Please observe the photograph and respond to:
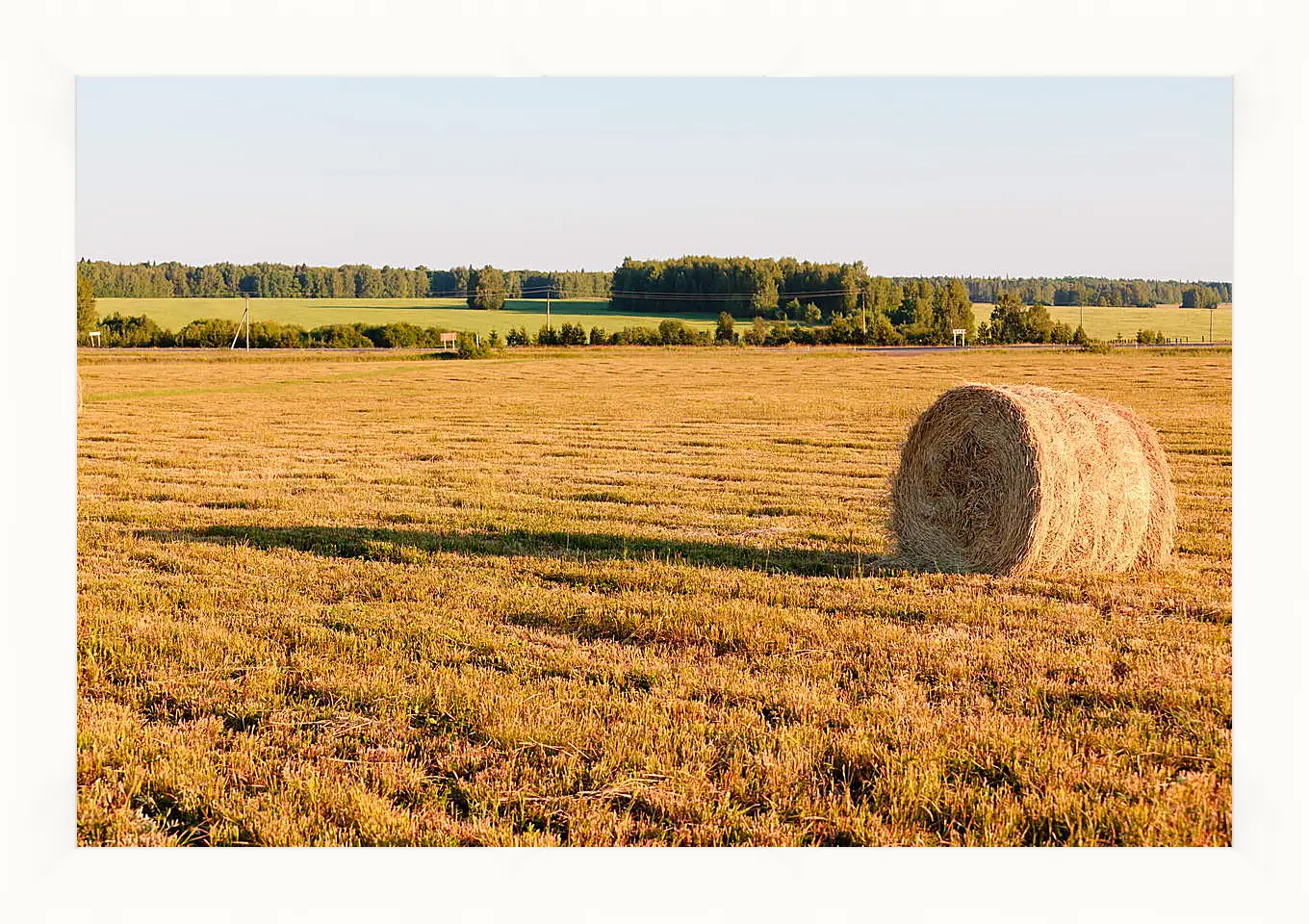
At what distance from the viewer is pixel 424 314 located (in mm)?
25531

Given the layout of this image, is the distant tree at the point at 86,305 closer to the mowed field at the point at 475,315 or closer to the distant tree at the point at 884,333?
the mowed field at the point at 475,315

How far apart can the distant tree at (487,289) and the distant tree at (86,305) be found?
320 inches

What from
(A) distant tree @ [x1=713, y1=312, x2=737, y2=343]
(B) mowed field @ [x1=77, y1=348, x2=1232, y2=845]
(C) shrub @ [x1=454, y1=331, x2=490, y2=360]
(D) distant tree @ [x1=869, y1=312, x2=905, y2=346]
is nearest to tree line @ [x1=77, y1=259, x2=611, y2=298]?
(C) shrub @ [x1=454, y1=331, x2=490, y2=360]

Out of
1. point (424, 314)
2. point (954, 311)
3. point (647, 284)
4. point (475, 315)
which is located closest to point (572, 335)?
point (647, 284)

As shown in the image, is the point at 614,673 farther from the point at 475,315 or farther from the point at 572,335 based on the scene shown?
the point at 475,315

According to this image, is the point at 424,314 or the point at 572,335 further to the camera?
the point at 424,314

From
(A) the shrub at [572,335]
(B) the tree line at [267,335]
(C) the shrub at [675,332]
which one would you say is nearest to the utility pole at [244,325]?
(B) the tree line at [267,335]

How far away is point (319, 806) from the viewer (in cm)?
339

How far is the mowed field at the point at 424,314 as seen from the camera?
864 inches

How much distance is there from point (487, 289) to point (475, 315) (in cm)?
75

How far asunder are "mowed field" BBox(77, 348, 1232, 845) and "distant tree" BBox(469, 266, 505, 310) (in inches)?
616

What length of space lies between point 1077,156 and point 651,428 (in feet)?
22.8
